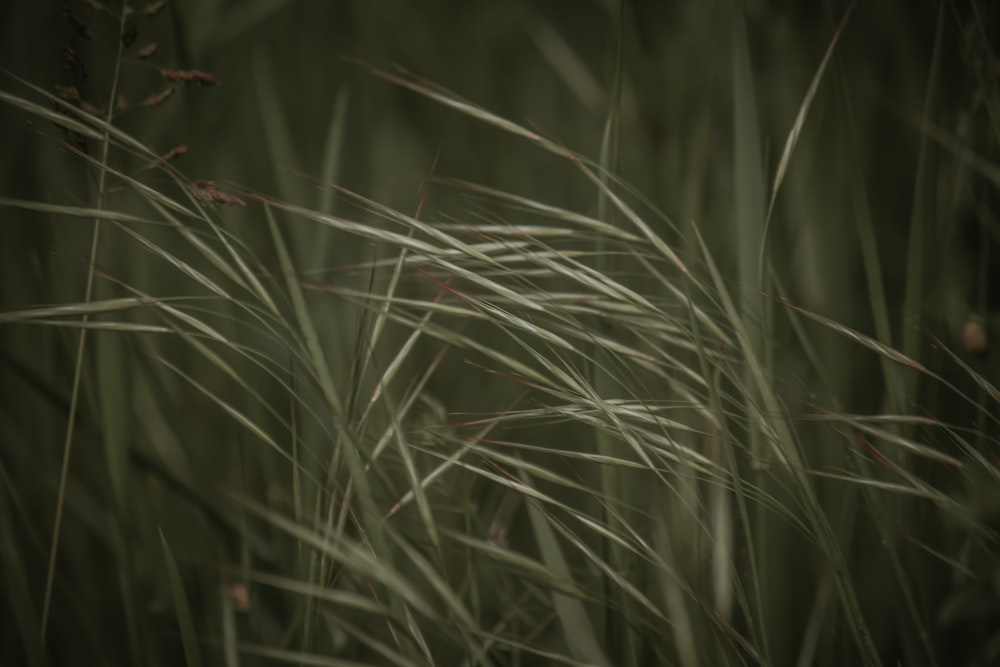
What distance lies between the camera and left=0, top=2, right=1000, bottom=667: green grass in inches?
13.3

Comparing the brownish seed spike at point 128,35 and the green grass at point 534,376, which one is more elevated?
the brownish seed spike at point 128,35

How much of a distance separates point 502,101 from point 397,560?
0.77 meters

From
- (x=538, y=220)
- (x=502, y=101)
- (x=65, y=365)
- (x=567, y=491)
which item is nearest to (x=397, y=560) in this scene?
Result: (x=567, y=491)

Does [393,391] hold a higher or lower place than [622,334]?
lower

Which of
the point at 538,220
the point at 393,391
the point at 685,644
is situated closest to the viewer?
the point at 685,644

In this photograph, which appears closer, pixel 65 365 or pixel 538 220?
pixel 65 365

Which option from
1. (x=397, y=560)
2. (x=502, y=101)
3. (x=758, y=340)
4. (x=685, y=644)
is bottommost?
(x=397, y=560)

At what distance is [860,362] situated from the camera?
2.16ft

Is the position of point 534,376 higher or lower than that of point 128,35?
lower

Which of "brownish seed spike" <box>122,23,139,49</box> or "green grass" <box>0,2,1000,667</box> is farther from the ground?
"brownish seed spike" <box>122,23,139,49</box>

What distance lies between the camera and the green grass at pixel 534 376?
339 millimetres

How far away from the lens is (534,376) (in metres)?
0.35

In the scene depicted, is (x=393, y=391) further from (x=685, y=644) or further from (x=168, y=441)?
(x=685, y=644)

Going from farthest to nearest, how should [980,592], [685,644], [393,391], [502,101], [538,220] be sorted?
[502,101], [538,220], [393,391], [980,592], [685,644]
